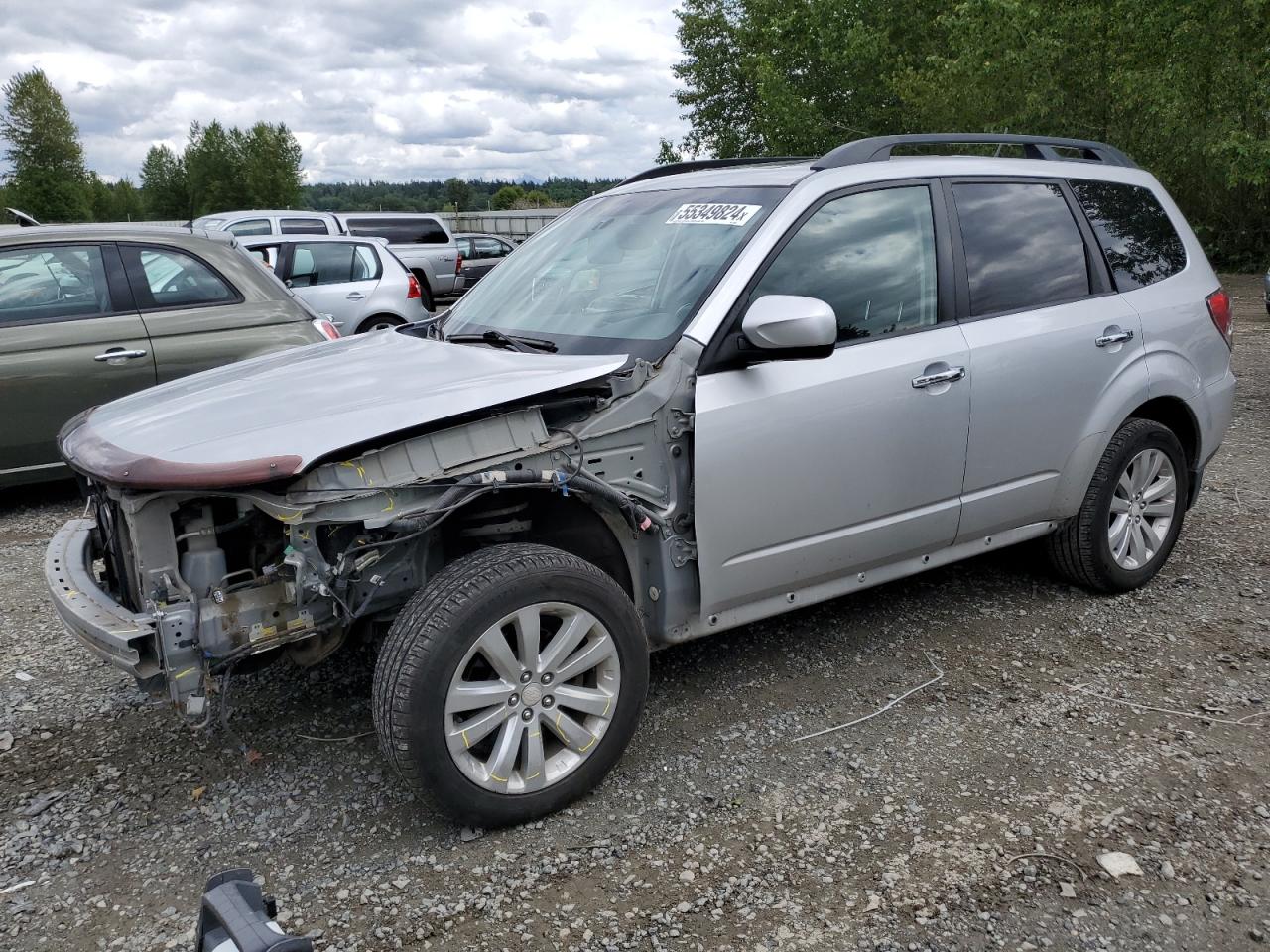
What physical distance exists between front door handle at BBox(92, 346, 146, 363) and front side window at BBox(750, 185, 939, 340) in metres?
4.24

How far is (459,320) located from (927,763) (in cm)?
236

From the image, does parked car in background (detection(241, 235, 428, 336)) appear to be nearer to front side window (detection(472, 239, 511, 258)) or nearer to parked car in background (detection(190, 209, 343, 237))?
parked car in background (detection(190, 209, 343, 237))

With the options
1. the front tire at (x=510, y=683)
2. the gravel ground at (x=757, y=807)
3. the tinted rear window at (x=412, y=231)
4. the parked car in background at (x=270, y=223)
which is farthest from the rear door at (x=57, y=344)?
the tinted rear window at (x=412, y=231)

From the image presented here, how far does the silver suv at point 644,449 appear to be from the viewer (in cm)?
280

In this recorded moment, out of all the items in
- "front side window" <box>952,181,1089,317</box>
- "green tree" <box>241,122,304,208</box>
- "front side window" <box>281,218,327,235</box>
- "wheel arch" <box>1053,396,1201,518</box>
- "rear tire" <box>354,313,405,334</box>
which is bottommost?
"wheel arch" <box>1053,396,1201,518</box>

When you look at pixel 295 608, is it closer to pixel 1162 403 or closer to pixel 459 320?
pixel 459 320

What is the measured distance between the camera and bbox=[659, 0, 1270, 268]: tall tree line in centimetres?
1709

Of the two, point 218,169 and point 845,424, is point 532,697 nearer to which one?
point 845,424

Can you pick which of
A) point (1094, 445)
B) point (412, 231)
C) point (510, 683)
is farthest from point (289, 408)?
point (412, 231)

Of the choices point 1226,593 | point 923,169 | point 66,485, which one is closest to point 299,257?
point 66,485

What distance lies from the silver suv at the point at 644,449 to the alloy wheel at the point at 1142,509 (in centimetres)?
2

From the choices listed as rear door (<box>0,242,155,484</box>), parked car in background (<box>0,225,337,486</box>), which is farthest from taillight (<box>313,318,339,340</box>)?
rear door (<box>0,242,155,484</box>)

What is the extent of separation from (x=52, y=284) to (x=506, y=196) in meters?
90.5

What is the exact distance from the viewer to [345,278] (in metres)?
11.6
